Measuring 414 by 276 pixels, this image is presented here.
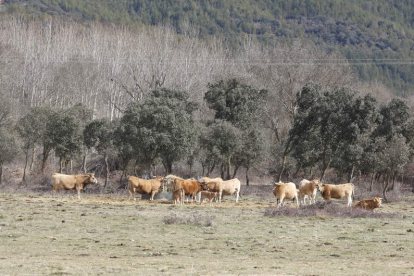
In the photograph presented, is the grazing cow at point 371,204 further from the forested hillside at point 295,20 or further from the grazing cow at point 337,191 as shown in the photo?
the forested hillside at point 295,20

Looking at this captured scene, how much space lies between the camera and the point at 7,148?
171ft

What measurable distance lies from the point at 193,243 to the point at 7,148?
121 ft

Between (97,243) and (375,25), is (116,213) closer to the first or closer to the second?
(97,243)

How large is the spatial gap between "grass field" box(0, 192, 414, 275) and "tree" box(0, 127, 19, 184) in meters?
24.8

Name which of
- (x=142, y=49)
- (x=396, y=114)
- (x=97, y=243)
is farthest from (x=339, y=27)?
(x=97, y=243)

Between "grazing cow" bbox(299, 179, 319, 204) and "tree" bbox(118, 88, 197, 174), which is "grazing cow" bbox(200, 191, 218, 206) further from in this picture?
"tree" bbox(118, 88, 197, 174)

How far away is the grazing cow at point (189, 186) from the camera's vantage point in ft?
115

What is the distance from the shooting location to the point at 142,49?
299 ft

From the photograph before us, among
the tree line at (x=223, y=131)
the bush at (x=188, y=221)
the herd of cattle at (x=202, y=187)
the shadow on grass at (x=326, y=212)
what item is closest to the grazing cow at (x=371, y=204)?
the shadow on grass at (x=326, y=212)

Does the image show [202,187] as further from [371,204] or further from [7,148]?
[7,148]

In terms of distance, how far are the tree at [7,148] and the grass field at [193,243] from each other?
2484 cm

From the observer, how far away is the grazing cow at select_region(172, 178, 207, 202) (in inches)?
1384

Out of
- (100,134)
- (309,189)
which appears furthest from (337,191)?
(100,134)

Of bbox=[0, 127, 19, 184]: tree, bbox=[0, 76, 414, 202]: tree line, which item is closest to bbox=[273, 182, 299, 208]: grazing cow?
bbox=[0, 76, 414, 202]: tree line
